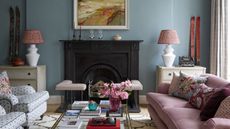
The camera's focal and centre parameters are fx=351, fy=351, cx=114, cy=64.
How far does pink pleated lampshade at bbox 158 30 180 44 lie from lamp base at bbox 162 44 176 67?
0.19 meters

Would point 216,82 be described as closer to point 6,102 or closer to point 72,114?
point 72,114

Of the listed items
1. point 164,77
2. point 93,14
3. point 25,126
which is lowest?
point 25,126

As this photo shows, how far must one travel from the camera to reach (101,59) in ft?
22.3

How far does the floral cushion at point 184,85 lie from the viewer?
4.71 metres

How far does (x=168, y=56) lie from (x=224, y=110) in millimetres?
3340

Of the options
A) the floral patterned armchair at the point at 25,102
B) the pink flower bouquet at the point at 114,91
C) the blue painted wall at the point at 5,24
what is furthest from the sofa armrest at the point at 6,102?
the blue painted wall at the point at 5,24

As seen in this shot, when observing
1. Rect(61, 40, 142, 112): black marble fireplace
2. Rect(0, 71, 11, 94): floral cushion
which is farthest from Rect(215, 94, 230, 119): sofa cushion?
Rect(61, 40, 142, 112): black marble fireplace

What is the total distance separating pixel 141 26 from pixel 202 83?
7.93 ft

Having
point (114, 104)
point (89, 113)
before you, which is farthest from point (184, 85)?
point (89, 113)

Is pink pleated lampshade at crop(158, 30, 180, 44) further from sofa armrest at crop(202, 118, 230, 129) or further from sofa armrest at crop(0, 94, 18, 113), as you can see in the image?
sofa armrest at crop(202, 118, 230, 129)

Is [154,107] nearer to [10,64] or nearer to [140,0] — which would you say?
[140,0]

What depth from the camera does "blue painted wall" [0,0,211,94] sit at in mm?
6797

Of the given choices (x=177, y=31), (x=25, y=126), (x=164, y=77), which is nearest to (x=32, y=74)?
(x=25, y=126)

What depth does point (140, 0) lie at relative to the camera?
682 cm
